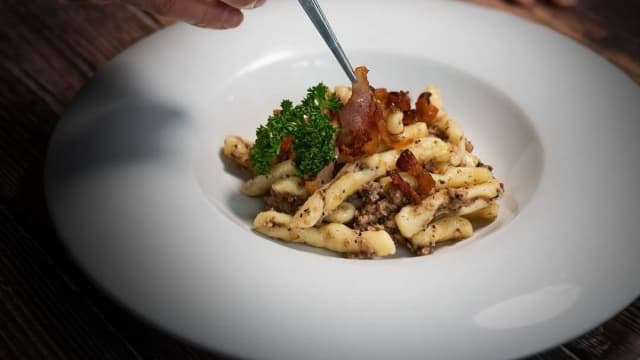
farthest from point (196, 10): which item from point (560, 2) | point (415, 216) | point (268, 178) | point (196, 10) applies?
point (560, 2)

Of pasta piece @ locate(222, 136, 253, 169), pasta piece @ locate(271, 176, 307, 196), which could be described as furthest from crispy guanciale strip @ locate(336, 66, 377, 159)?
pasta piece @ locate(222, 136, 253, 169)

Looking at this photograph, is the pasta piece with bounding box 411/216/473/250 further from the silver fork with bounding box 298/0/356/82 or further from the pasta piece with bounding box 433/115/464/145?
the silver fork with bounding box 298/0/356/82

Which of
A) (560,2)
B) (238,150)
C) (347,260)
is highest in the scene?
(560,2)

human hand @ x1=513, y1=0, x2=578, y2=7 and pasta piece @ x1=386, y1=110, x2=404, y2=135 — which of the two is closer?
pasta piece @ x1=386, y1=110, x2=404, y2=135

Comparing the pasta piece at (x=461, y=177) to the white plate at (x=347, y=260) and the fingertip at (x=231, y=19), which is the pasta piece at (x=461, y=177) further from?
the fingertip at (x=231, y=19)

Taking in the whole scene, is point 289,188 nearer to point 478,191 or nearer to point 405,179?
point 405,179

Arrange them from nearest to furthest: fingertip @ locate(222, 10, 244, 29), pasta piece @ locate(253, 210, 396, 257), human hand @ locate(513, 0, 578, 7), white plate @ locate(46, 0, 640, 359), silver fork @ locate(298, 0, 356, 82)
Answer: white plate @ locate(46, 0, 640, 359)
pasta piece @ locate(253, 210, 396, 257)
silver fork @ locate(298, 0, 356, 82)
fingertip @ locate(222, 10, 244, 29)
human hand @ locate(513, 0, 578, 7)
